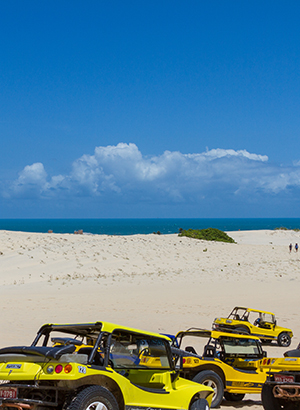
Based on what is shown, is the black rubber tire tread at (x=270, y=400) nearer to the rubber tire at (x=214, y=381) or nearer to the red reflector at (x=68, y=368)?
the rubber tire at (x=214, y=381)

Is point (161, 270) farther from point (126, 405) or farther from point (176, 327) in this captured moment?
point (126, 405)

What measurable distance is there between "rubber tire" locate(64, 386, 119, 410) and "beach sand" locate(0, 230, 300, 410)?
4.64 meters

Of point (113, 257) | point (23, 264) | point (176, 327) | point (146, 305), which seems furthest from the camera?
point (113, 257)

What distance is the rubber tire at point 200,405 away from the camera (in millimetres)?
7114

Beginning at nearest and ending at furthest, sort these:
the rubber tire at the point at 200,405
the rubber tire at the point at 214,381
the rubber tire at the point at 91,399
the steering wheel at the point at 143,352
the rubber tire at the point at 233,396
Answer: the rubber tire at the point at 91,399
the steering wheel at the point at 143,352
the rubber tire at the point at 200,405
the rubber tire at the point at 214,381
the rubber tire at the point at 233,396

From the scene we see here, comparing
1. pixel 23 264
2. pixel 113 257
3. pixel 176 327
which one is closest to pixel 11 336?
pixel 176 327

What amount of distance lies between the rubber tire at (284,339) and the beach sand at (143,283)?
1.21 ft

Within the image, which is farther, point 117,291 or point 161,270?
point 161,270

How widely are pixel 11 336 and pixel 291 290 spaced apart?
1885 cm

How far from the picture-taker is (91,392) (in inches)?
229

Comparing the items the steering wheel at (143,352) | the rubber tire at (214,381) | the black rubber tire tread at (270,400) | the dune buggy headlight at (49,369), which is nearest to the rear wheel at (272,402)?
the black rubber tire tread at (270,400)

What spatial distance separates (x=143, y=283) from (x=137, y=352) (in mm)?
25031

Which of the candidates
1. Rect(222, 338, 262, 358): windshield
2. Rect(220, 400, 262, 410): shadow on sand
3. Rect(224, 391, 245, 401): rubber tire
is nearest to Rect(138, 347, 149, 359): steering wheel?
Rect(220, 400, 262, 410): shadow on sand

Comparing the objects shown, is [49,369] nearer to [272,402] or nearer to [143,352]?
[143,352]
